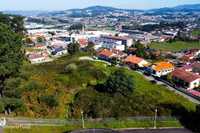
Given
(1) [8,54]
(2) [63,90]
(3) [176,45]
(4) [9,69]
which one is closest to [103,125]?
(2) [63,90]

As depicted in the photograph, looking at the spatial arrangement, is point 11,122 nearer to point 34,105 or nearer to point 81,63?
point 34,105

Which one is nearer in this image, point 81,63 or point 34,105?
point 34,105

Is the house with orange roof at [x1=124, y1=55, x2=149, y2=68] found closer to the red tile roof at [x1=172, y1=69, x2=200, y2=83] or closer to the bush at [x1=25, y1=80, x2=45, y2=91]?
the red tile roof at [x1=172, y1=69, x2=200, y2=83]

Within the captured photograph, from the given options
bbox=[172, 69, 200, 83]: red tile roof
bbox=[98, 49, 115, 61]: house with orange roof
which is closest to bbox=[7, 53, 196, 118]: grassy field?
bbox=[172, 69, 200, 83]: red tile roof

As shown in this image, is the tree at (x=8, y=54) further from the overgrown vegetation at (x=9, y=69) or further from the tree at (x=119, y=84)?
the tree at (x=119, y=84)

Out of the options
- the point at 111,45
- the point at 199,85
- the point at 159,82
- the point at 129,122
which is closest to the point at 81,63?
→ the point at 159,82

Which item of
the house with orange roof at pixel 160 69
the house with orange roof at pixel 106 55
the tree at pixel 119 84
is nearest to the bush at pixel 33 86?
the tree at pixel 119 84

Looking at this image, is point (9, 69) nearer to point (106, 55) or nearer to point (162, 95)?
point (162, 95)

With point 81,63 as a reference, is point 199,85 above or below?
below
